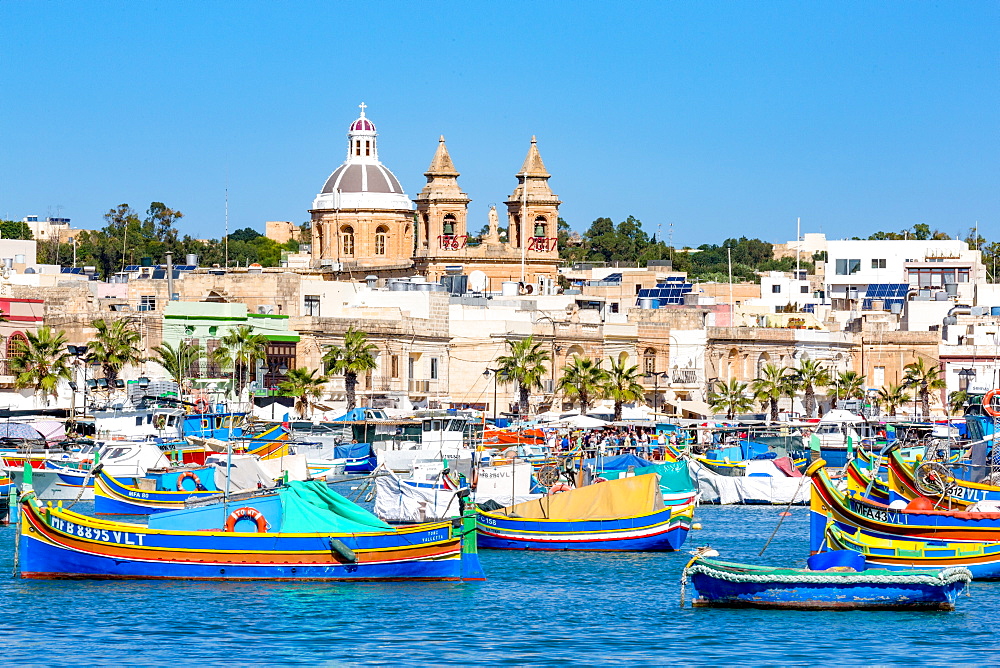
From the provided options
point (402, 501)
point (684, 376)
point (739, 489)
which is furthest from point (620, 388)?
point (402, 501)

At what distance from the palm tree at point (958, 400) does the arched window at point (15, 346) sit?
126ft

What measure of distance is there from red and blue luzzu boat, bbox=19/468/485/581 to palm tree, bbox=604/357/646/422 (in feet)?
117

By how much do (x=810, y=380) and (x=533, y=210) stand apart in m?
37.7

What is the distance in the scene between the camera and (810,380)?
300ft

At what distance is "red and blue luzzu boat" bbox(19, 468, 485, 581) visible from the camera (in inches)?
1698

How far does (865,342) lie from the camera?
98.2m

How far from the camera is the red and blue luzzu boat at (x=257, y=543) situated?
4312 cm

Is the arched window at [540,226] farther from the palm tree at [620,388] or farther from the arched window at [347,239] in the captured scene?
the palm tree at [620,388]

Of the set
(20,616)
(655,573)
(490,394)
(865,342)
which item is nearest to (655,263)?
(865,342)

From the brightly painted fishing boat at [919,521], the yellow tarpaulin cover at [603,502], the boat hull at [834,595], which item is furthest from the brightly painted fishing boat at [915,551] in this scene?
the yellow tarpaulin cover at [603,502]

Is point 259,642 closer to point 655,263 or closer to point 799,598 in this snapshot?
point 799,598

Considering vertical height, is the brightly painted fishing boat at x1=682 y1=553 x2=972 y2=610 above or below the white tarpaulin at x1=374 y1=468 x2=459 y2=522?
below

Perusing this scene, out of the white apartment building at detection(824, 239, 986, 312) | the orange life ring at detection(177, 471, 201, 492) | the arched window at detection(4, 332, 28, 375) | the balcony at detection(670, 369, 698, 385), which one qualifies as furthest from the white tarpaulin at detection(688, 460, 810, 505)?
the white apartment building at detection(824, 239, 986, 312)

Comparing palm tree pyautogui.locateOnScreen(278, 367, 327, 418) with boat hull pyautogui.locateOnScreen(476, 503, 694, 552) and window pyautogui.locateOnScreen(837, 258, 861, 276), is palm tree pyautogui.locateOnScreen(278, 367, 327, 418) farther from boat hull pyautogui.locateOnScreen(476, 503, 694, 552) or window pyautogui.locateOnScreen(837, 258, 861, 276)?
window pyautogui.locateOnScreen(837, 258, 861, 276)
